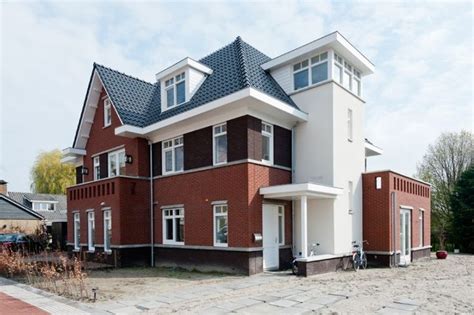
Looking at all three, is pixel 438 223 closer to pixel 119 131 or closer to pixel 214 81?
pixel 214 81

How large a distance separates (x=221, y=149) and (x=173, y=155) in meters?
2.79

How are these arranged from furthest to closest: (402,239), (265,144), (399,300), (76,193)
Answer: (76,193) → (402,239) → (265,144) → (399,300)

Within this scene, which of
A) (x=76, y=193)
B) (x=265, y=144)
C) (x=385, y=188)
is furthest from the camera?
(x=76, y=193)

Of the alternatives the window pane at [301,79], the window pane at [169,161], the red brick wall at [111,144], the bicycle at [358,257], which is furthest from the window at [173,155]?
the bicycle at [358,257]

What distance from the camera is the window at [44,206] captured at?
4069 centimetres

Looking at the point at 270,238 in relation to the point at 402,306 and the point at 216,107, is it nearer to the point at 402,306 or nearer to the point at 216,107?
the point at 216,107

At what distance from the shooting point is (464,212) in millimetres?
23422

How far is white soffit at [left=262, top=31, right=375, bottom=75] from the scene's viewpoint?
12883 millimetres

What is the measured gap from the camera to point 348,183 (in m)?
13.8

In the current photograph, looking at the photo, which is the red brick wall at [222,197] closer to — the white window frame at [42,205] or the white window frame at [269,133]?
the white window frame at [269,133]

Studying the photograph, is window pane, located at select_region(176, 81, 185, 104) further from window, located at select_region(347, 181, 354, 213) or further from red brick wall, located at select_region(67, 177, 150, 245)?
window, located at select_region(347, 181, 354, 213)

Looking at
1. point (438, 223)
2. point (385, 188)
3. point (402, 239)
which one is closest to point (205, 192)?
point (385, 188)

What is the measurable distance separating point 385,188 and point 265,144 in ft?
16.0

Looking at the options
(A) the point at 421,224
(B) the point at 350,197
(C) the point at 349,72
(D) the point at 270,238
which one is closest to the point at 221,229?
(D) the point at 270,238
